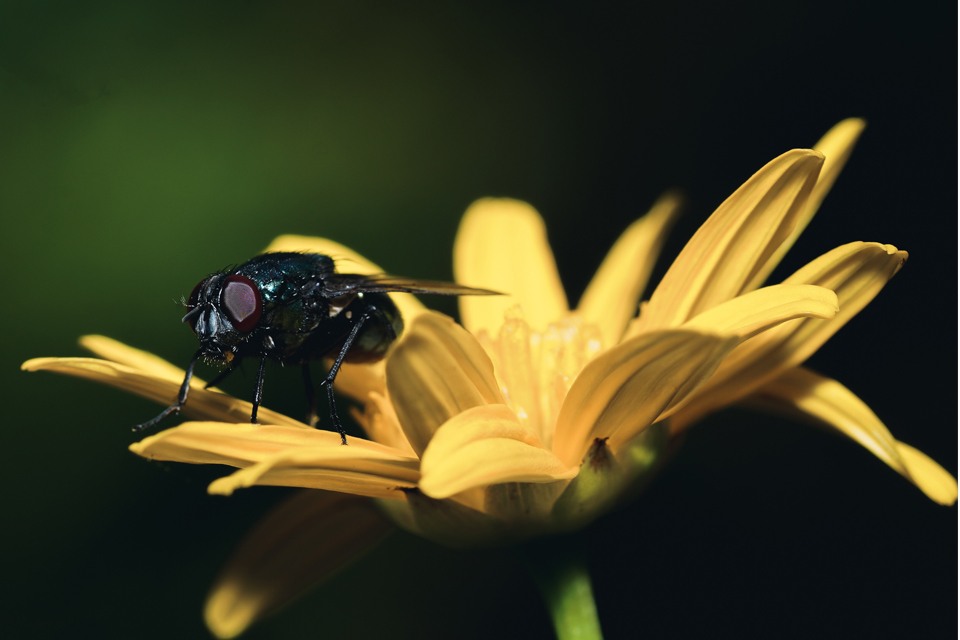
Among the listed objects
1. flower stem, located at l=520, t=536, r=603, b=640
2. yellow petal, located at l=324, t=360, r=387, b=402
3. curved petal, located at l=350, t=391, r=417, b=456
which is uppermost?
yellow petal, located at l=324, t=360, r=387, b=402

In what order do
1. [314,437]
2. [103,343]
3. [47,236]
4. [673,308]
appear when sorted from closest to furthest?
[314,437], [673,308], [103,343], [47,236]

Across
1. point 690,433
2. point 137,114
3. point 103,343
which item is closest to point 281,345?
point 103,343

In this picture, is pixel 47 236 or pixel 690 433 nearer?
pixel 47 236

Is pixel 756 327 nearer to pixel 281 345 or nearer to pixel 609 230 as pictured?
pixel 281 345

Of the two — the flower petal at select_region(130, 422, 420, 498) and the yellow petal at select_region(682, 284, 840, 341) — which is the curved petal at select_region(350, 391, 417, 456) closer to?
the flower petal at select_region(130, 422, 420, 498)

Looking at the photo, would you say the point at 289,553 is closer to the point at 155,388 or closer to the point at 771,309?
the point at 155,388

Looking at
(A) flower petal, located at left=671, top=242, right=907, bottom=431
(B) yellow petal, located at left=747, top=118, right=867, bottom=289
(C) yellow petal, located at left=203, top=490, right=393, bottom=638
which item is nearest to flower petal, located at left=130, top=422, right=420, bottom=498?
(C) yellow petal, located at left=203, top=490, right=393, bottom=638
